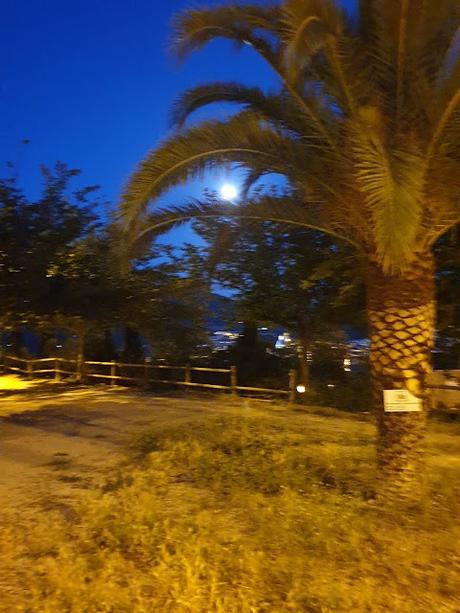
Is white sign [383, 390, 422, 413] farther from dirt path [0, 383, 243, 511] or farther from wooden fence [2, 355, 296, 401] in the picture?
wooden fence [2, 355, 296, 401]

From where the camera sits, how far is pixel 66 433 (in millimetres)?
12320

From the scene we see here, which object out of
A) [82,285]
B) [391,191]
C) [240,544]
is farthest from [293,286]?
[240,544]

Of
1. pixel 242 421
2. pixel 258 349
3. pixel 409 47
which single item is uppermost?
pixel 409 47

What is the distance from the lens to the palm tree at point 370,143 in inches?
256

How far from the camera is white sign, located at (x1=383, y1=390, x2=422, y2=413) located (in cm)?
709

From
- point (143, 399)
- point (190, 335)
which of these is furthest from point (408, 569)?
point (190, 335)

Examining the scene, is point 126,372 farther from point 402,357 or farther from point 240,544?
point 240,544

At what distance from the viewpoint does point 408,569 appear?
5.16m

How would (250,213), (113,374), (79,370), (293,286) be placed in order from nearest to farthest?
(250,213) → (293,286) → (113,374) → (79,370)

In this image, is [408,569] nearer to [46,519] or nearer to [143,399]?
[46,519]

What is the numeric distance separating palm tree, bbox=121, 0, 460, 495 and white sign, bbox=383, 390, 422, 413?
0.25ft

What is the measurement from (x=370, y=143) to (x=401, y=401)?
2557 mm

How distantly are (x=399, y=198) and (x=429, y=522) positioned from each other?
115 inches

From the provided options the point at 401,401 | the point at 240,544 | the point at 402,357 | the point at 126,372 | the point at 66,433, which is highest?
the point at 126,372
